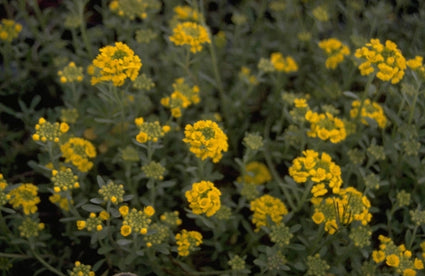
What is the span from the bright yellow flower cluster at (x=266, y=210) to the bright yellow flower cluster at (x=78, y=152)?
873mm

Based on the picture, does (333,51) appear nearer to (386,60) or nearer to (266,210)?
(386,60)

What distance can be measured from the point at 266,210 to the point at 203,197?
484 millimetres

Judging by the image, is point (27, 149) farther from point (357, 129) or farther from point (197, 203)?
point (357, 129)

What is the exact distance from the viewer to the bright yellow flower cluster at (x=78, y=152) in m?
2.22

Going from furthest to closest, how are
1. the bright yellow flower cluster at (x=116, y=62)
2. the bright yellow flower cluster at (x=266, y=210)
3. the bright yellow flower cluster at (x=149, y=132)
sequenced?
the bright yellow flower cluster at (x=266, y=210) → the bright yellow flower cluster at (x=149, y=132) → the bright yellow flower cluster at (x=116, y=62)

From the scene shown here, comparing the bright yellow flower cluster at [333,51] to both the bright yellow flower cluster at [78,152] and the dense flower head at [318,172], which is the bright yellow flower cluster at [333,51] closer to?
the dense flower head at [318,172]

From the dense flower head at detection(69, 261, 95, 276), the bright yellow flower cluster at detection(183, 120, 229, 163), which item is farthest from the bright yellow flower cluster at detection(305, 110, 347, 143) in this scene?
the dense flower head at detection(69, 261, 95, 276)

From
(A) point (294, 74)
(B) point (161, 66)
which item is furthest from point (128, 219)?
(A) point (294, 74)

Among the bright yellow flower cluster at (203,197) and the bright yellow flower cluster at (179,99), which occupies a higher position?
the bright yellow flower cluster at (179,99)

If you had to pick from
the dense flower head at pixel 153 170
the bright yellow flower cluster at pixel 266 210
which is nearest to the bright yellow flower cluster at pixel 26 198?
the dense flower head at pixel 153 170

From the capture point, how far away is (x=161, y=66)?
11.0 ft

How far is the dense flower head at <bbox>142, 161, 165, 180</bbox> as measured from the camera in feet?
7.02

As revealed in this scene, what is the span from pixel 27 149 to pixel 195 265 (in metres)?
1.31

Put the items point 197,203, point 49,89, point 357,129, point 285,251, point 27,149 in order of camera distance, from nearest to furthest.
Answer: point 197,203
point 285,251
point 357,129
point 27,149
point 49,89
